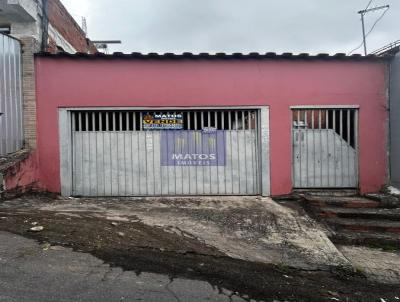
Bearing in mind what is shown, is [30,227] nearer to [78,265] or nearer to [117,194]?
[78,265]

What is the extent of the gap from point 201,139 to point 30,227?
4548 mm

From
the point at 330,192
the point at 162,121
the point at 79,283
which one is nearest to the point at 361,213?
the point at 330,192

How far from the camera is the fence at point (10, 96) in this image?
26.3 ft

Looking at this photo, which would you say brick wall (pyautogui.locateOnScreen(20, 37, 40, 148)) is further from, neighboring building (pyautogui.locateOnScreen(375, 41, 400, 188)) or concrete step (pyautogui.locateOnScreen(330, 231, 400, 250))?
neighboring building (pyautogui.locateOnScreen(375, 41, 400, 188))

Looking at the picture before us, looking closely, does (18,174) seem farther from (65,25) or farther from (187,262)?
(65,25)

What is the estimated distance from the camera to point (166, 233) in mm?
5992

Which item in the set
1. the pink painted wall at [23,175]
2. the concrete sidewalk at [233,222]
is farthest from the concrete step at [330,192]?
the pink painted wall at [23,175]

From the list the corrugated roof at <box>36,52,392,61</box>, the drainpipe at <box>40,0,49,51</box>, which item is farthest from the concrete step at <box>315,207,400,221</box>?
the drainpipe at <box>40,0,49,51</box>

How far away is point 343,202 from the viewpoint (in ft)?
27.4

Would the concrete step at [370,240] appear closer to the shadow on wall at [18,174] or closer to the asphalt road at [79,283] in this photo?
the asphalt road at [79,283]

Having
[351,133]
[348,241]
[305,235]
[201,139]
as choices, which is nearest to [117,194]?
[201,139]

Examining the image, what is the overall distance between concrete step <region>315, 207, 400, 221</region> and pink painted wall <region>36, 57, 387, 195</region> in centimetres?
127

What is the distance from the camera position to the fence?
8031 mm

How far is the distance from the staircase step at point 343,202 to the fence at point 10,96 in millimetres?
6491
